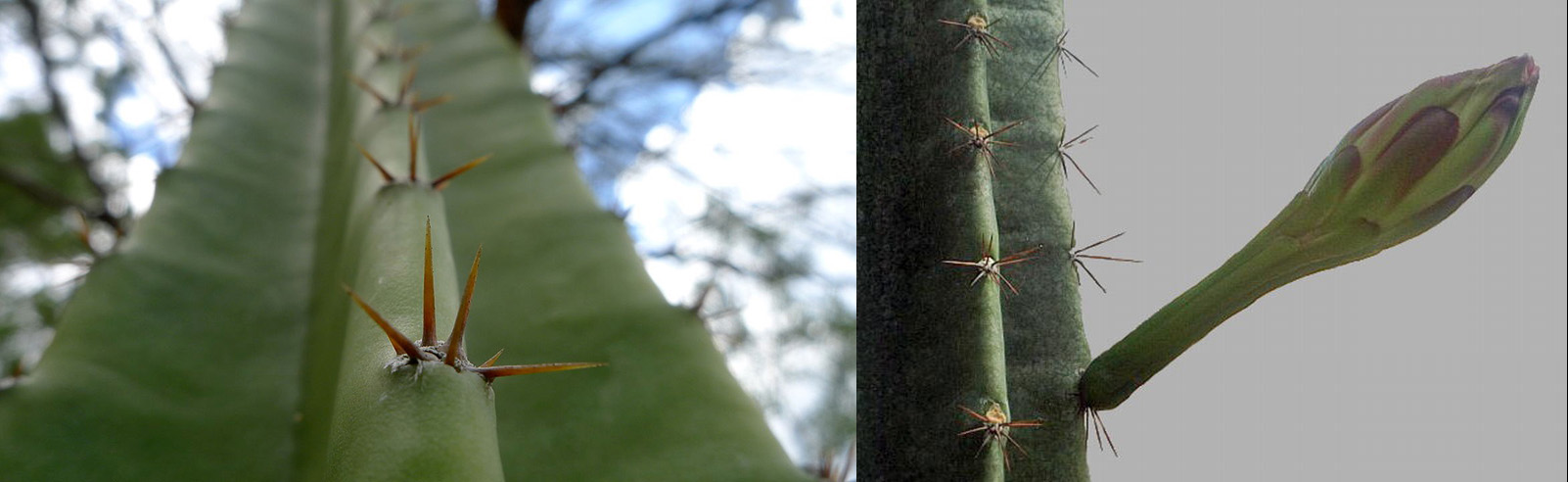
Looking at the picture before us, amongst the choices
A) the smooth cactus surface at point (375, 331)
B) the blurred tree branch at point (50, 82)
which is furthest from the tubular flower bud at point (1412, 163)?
the blurred tree branch at point (50, 82)

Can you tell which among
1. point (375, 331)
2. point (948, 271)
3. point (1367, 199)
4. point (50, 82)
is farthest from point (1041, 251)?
point (50, 82)

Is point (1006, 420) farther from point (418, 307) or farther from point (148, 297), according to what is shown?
point (148, 297)

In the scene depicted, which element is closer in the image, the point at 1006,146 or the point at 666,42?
the point at 1006,146

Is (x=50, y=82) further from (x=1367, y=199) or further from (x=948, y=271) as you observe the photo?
(x=1367, y=199)

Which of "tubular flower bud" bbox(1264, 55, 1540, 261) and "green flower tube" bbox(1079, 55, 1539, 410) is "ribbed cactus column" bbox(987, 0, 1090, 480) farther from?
"tubular flower bud" bbox(1264, 55, 1540, 261)

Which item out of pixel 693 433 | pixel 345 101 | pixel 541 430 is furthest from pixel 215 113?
pixel 693 433

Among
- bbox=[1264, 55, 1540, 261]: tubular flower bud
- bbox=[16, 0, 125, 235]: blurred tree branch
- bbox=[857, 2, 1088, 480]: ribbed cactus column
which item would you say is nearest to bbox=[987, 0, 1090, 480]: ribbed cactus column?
bbox=[857, 2, 1088, 480]: ribbed cactus column
